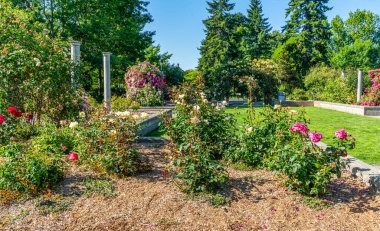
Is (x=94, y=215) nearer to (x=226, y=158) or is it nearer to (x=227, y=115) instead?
(x=226, y=158)

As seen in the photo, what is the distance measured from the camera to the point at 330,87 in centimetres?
1680

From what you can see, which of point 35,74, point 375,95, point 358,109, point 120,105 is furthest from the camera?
point 375,95

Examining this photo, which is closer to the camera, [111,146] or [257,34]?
[111,146]

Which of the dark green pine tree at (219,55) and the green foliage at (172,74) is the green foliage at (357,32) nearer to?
the dark green pine tree at (219,55)

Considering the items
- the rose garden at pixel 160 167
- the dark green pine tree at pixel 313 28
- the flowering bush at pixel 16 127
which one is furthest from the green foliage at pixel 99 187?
the dark green pine tree at pixel 313 28

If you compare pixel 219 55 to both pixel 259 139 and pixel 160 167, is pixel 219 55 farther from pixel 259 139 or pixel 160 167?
pixel 160 167

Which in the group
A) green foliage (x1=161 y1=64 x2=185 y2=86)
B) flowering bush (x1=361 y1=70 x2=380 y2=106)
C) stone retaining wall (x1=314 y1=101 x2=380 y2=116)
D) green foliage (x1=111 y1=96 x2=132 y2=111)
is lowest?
stone retaining wall (x1=314 y1=101 x2=380 y2=116)

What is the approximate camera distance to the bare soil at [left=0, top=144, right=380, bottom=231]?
275 cm

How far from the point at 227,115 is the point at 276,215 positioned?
231cm

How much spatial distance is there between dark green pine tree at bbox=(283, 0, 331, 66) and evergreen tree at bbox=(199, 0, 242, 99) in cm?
958

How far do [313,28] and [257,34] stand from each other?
9685 mm

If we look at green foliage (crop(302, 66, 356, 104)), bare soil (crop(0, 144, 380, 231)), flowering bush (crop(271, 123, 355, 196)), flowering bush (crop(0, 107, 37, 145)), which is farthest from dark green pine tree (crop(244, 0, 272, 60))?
bare soil (crop(0, 144, 380, 231))

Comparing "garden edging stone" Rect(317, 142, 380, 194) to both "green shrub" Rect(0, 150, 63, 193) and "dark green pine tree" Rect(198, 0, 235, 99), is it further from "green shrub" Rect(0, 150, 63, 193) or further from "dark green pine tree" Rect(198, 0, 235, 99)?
"dark green pine tree" Rect(198, 0, 235, 99)

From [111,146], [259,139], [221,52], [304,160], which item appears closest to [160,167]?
[111,146]
